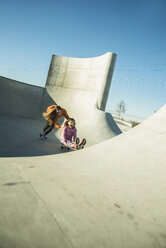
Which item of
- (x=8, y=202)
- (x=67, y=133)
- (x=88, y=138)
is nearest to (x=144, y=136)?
(x=8, y=202)

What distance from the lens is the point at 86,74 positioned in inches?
543

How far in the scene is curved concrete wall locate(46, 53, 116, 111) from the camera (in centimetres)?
1182

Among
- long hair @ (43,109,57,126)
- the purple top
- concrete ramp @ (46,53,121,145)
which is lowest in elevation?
the purple top

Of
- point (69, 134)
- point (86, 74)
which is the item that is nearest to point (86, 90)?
point (86, 74)

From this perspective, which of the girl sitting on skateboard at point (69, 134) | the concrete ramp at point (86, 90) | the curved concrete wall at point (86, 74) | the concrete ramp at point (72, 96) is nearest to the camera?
the girl sitting on skateboard at point (69, 134)

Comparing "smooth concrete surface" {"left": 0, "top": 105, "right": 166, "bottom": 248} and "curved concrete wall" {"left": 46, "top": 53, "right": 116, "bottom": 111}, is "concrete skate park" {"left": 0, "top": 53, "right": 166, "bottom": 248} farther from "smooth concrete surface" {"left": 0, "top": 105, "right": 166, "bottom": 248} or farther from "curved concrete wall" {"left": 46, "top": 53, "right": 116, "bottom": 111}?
"curved concrete wall" {"left": 46, "top": 53, "right": 116, "bottom": 111}

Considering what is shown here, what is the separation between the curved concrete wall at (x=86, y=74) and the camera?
465 inches

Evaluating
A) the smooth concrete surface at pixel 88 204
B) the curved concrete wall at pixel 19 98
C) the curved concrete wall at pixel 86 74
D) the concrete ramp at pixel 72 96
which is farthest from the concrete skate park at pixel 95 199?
the curved concrete wall at pixel 19 98

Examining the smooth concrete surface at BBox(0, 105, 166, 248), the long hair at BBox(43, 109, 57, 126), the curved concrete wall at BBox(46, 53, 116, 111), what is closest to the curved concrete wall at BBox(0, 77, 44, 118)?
the curved concrete wall at BBox(46, 53, 116, 111)

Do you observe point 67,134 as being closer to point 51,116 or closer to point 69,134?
point 69,134

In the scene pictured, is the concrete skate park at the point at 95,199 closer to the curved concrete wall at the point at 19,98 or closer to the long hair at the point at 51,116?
the long hair at the point at 51,116

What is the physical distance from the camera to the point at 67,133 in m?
5.55

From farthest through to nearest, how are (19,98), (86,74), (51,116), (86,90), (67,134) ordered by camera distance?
(86,74)
(86,90)
(19,98)
(51,116)
(67,134)

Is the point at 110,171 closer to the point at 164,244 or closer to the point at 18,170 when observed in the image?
the point at 164,244
